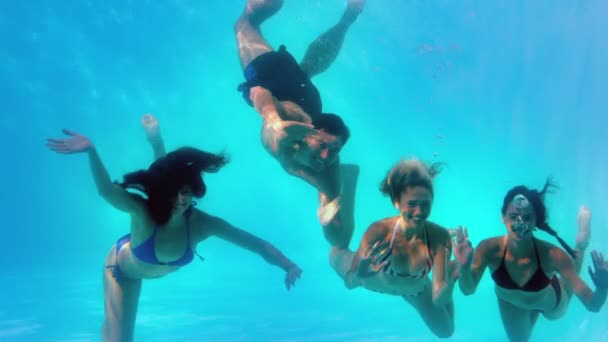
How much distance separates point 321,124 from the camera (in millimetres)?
5727

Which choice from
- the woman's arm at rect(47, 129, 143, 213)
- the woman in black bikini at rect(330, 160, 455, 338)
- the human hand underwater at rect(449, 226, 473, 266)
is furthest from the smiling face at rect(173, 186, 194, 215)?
the human hand underwater at rect(449, 226, 473, 266)

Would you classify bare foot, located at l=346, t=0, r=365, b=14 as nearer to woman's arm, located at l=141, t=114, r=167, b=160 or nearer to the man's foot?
the man's foot

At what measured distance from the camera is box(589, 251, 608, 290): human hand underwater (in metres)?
4.19

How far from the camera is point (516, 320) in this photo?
583 centimetres

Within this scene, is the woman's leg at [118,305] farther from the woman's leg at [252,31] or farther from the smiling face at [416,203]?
the woman's leg at [252,31]

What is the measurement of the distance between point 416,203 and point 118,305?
3871 millimetres

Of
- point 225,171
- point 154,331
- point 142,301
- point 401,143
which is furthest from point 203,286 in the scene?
point 225,171

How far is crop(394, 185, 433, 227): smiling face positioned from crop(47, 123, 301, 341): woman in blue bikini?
4.50ft

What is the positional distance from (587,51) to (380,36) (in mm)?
11130

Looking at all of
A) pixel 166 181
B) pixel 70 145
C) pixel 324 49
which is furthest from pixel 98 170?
pixel 324 49

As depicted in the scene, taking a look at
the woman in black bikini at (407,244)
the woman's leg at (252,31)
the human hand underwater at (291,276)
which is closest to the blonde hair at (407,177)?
the woman in black bikini at (407,244)

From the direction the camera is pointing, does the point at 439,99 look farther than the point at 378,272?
Yes

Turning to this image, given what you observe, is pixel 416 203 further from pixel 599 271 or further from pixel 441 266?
pixel 599 271

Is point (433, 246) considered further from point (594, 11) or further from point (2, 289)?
point (594, 11)
